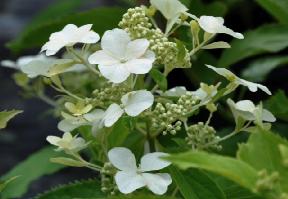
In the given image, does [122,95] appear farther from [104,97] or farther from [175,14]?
[175,14]

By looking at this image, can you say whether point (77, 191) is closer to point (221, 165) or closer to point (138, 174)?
point (138, 174)

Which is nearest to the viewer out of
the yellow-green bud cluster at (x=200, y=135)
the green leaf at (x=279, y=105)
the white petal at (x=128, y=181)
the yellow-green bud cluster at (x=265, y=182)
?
the yellow-green bud cluster at (x=265, y=182)

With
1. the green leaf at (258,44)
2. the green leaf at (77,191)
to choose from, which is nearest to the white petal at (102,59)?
the green leaf at (77,191)

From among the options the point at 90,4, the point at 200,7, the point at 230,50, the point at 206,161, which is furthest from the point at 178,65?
the point at 90,4

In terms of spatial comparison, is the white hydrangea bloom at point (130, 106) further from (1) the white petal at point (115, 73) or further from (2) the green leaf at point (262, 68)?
(2) the green leaf at point (262, 68)

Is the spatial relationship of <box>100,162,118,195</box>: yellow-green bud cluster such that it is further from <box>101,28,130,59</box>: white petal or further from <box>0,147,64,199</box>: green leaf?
→ <box>0,147,64,199</box>: green leaf
